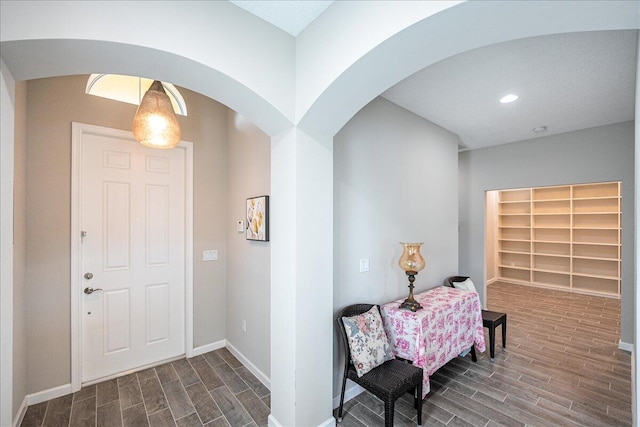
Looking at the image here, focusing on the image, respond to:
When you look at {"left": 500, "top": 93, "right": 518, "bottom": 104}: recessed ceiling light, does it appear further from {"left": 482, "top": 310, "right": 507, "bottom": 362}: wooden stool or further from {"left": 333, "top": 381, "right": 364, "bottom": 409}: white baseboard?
{"left": 333, "top": 381, "right": 364, "bottom": 409}: white baseboard

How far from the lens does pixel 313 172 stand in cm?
197

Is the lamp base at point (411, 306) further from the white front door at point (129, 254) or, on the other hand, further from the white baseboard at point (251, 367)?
the white front door at point (129, 254)

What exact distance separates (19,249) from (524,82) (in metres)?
4.31

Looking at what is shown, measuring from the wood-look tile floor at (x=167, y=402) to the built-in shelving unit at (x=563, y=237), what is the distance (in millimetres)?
6882

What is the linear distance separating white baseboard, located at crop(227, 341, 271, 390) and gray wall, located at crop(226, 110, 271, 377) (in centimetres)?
4

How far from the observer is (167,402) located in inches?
93.0

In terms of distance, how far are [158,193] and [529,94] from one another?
3.87 metres

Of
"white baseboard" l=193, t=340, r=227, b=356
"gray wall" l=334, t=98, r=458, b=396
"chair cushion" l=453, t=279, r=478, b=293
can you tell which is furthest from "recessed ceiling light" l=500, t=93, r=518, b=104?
"white baseboard" l=193, t=340, r=227, b=356

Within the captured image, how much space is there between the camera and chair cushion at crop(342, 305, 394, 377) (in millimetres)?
2086

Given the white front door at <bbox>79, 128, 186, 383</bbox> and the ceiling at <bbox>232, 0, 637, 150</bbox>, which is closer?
the ceiling at <bbox>232, 0, 637, 150</bbox>

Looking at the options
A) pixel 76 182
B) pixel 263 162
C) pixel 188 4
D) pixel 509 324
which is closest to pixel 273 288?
pixel 263 162

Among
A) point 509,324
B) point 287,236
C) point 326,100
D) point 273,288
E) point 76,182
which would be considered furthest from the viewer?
point 509,324

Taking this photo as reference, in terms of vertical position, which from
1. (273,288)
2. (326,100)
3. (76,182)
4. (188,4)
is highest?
(188,4)

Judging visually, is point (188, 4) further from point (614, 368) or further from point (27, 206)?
point (614, 368)
